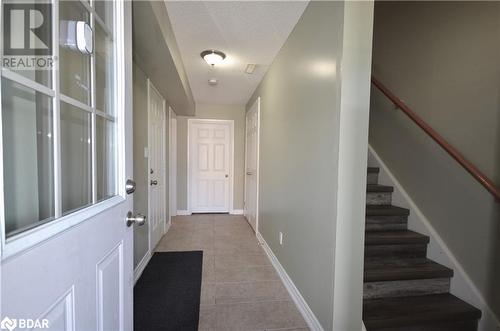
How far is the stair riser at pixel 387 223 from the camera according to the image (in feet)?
6.46

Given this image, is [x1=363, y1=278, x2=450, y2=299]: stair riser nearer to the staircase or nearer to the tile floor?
the staircase

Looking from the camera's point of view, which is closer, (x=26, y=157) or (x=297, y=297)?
(x=26, y=157)

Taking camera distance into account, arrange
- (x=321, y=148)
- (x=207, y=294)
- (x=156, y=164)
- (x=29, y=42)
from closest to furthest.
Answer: (x=29, y=42) → (x=321, y=148) → (x=207, y=294) → (x=156, y=164)

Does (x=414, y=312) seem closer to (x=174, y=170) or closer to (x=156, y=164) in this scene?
(x=156, y=164)

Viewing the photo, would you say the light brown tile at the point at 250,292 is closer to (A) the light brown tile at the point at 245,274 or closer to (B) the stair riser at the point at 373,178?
(A) the light brown tile at the point at 245,274

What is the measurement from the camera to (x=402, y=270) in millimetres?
1628

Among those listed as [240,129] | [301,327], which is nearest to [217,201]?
[240,129]

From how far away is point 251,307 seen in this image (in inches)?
69.0

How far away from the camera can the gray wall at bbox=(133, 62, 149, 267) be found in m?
2.08

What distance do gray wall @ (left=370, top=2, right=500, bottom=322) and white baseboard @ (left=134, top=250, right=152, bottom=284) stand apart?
2.71 meters

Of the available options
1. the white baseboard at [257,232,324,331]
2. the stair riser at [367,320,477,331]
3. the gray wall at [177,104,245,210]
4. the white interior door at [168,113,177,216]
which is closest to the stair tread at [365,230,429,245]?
the stair riser at [367,320,477,331]

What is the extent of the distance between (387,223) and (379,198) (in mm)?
309

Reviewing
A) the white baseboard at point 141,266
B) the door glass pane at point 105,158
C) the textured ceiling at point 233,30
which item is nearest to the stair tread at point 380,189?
the textured ceiling at point 233,30

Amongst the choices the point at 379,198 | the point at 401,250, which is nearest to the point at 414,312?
the point at 401,250
